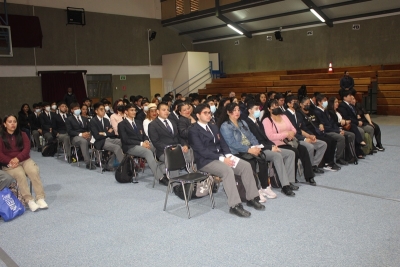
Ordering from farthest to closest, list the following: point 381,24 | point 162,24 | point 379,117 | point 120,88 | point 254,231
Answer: point 162,24 → point 120,88 → point 381,24 → point 379,117 → point 254,231

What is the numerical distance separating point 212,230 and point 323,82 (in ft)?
37.5

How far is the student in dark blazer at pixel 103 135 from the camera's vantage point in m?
6.05

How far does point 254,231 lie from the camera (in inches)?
134

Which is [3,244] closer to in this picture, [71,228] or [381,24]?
[71,228]

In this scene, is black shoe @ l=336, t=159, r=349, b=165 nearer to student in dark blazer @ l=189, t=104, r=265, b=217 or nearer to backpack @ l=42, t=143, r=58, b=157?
student in dark blazer @ l=189, t=104, r=265, b=217

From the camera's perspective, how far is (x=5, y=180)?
409 centimetres

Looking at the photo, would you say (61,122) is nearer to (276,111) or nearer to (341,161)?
(276,111)

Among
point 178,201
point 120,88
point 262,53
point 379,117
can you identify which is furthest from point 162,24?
point 178,201

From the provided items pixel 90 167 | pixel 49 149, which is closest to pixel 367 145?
pixel 90 167

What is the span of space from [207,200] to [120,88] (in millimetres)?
12727

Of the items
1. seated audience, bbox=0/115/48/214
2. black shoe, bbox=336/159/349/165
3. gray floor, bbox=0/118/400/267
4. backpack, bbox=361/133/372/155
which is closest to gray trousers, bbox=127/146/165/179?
gray floor, bbox=0/118/400/267

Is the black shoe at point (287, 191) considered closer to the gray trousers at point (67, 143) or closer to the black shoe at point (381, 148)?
the black shoe at point (381, 148)

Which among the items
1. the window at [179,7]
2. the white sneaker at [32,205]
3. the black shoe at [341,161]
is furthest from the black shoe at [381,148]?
the window at [179,7]

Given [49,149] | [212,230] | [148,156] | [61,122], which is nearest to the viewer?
[212,230]
